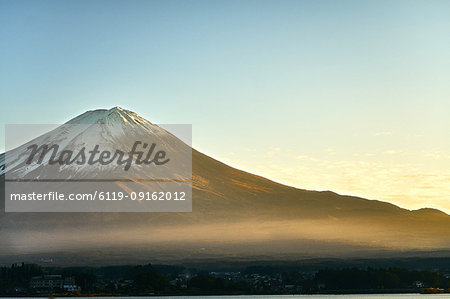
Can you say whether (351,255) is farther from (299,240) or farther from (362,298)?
(362,298)

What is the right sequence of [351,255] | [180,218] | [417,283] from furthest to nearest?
[180,218] < [351,255] < [417,283]

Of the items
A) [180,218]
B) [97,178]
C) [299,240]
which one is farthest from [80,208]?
[299,240]

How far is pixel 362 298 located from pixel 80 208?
96.7 m

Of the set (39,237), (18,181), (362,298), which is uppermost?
(18,181)

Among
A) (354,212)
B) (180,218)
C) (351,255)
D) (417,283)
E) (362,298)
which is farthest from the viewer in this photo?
(354,212)

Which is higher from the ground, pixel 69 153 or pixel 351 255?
pixel 69 153

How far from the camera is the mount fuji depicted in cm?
15538

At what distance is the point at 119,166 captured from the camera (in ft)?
593

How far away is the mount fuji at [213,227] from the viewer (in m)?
155

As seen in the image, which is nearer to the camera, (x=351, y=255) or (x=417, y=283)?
(x=417, y=283)

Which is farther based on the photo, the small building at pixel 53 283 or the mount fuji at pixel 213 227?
the mount fuji at pixel 213 227

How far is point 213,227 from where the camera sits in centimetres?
15975

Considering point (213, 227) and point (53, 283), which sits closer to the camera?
point (53, 283)

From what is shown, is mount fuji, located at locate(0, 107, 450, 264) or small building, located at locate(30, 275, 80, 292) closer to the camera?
small building, located at locate(30, 275, 80, 292)
